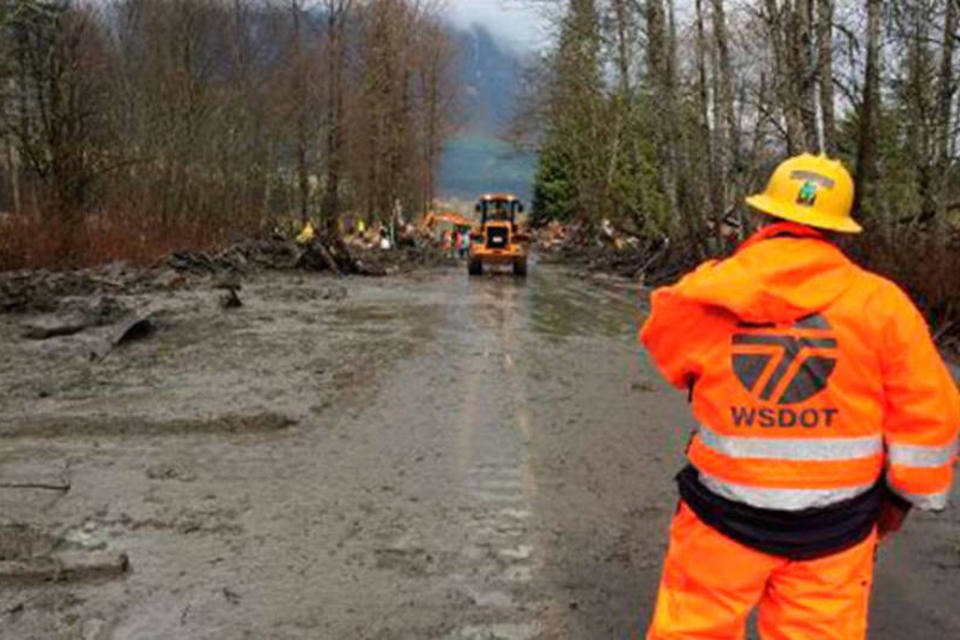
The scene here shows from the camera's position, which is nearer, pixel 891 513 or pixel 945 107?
pixel 891 513

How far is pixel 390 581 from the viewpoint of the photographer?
5152 millimetres

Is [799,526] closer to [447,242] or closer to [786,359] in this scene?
[786,359]

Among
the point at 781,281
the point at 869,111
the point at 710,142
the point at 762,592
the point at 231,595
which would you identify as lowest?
the point at 231,595

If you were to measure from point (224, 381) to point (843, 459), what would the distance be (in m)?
8.65

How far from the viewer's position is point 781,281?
2922 millimetres

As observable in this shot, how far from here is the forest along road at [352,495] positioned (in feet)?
15.7

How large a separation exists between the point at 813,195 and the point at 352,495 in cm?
433

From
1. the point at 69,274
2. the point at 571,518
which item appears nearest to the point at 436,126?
the point at 69,274

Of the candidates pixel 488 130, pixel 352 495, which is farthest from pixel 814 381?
pixel 488 130

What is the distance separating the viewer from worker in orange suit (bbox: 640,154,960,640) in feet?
9.54

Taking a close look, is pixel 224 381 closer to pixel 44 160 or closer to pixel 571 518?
pixel 571 518

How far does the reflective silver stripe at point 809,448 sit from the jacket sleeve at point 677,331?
0.88ft

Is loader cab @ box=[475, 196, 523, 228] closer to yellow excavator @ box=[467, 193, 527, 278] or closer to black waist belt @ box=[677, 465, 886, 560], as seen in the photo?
yellow excavator @ box=[467, 193, 527, 278]

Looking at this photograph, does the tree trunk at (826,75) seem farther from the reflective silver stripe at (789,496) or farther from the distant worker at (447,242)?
the distant worker at (447,242)
